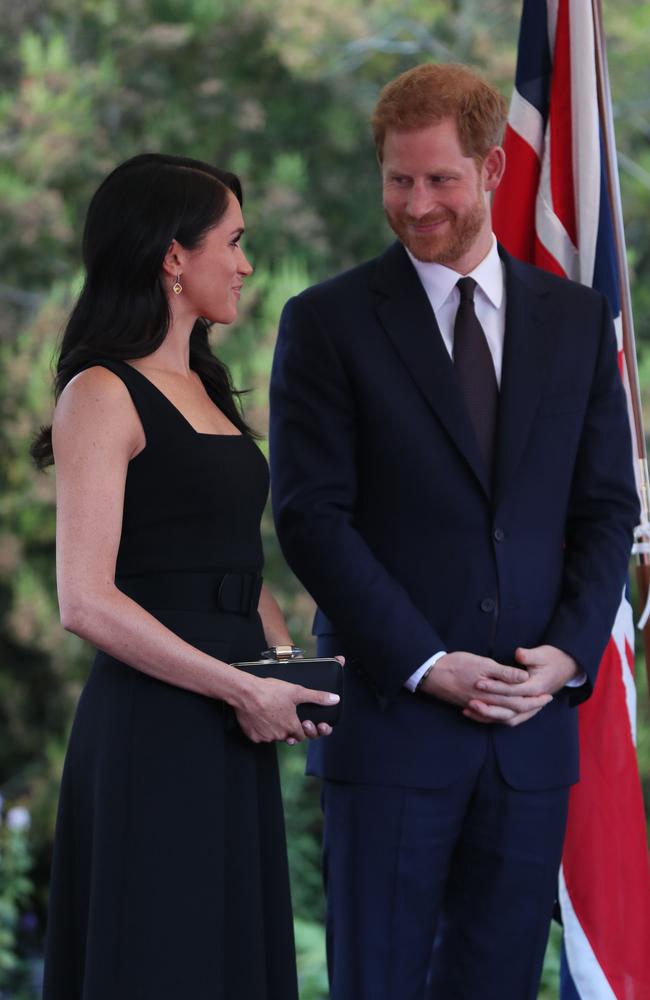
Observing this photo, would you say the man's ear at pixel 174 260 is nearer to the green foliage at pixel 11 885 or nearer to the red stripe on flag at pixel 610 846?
the red stripe on flag at pixel 610 846

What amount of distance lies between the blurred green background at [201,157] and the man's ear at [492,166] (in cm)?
227

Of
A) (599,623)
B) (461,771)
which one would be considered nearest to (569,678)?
(599,623)

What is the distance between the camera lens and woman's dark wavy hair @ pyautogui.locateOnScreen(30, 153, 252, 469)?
1.72 metres

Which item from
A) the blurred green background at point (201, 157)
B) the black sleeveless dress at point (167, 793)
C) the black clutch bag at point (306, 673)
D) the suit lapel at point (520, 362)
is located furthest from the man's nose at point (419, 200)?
the blurred green background at point (201, 157)

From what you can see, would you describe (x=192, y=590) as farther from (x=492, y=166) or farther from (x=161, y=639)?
(x=492, y=166)

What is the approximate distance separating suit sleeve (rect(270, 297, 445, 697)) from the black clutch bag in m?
0.14

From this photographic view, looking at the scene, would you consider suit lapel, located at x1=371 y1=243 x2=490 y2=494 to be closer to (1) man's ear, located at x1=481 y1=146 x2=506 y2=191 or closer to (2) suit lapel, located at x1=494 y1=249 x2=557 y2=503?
(2) suit lapel, located at x1=494 y1=249 x2=557 y2=503

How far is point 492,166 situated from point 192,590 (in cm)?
84

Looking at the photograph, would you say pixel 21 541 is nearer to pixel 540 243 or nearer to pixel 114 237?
pixel 540 243

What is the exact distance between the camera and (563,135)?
8.09ft

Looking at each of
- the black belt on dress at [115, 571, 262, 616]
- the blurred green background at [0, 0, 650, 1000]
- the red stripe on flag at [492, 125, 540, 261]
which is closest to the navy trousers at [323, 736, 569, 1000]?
the black belt on dress at [115, 571, 262, 616]

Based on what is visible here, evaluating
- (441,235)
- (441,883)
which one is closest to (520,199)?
(441,235)

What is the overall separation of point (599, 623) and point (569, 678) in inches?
3.8

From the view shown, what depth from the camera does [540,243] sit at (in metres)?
2.45
